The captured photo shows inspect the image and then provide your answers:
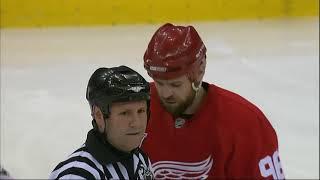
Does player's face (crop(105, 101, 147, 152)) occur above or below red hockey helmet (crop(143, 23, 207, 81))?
below

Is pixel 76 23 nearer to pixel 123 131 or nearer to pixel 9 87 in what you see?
pixel 9 87

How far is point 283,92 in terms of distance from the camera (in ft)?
10.6

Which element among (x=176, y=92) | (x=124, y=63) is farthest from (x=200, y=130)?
(x=124, y=63)

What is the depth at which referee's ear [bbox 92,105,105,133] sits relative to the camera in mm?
1119

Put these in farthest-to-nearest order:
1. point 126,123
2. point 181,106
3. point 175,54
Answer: point 181,106 → point 175,54 → point 126,123

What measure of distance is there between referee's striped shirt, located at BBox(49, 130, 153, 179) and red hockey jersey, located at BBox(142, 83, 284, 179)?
1.28ft

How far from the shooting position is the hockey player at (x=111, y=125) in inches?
43.2

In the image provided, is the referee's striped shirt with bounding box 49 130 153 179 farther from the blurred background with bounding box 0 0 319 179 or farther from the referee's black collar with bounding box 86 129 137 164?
the blurred background with bounding box 0 0 319 179

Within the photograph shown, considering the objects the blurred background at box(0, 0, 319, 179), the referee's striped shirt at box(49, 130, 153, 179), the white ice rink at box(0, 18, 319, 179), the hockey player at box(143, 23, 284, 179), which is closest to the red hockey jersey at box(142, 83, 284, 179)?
the hockey player at box(143, 23, 284, 179)

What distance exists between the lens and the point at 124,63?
131 inches

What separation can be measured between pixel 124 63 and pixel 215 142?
5.95ft

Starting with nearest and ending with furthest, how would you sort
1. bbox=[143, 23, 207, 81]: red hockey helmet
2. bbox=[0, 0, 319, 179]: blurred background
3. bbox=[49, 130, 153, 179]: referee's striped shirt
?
1. bbox=[49, 130, 153, 179]: referee's striped shirt
2. bbox=[143, 23, 207, 81]: red hockey helmet
3. bbox=[0, 0, 319, 179]: blurred background

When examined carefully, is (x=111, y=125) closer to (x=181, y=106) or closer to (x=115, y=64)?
(x=181, y=106)

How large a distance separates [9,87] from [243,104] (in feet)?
6.30
